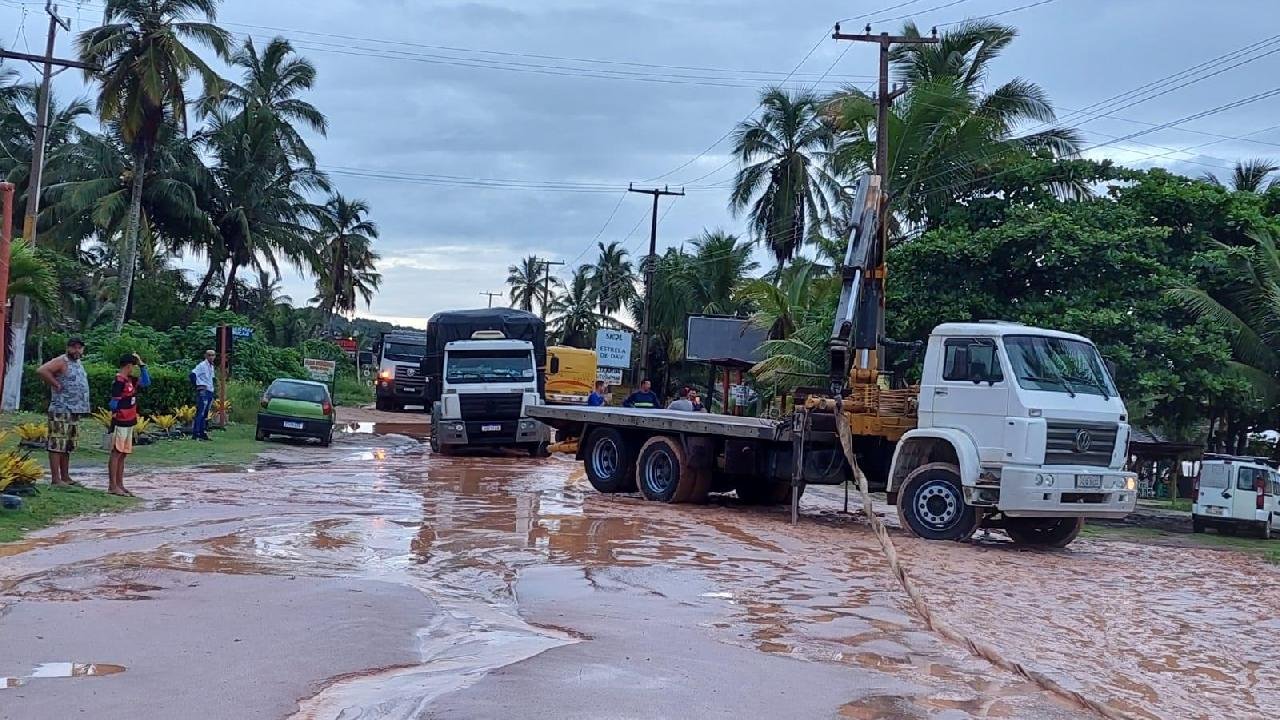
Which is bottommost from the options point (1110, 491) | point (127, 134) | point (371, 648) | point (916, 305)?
point (371, 648)

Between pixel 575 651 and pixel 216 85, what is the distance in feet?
102

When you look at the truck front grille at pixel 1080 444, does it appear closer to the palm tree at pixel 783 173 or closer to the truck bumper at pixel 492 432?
the truck bumper at pixel 492 432

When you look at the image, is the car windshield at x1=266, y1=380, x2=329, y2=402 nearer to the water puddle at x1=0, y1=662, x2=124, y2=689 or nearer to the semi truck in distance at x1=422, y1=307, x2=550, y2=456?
the semi truck in distance at x1=422, y1=307, x2=550, y2=456

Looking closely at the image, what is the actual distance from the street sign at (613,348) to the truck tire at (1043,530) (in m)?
31.5

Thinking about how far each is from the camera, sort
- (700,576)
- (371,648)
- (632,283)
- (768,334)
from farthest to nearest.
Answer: (632,283) → (768,334) → (700,576) → (371,648)

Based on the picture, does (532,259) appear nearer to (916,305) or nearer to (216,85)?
(216,85)

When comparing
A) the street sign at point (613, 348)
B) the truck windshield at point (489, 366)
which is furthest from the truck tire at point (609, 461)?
the street sign at point (613, 348)

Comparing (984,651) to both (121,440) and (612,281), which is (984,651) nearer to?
(121,440)

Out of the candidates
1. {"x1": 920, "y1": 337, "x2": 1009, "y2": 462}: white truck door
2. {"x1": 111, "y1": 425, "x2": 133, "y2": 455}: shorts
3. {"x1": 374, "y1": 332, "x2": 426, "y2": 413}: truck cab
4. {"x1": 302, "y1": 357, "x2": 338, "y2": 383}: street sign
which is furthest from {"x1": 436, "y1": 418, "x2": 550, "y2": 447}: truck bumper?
{"x1": 374, "y1": 332, "x2": 426, "y2": 413}: truck cab

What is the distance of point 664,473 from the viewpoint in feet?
58.4

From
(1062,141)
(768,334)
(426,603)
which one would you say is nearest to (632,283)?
(768,334)

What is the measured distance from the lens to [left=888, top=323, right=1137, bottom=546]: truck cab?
13.6m

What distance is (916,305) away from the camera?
958 inches

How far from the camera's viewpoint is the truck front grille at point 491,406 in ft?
84.3
